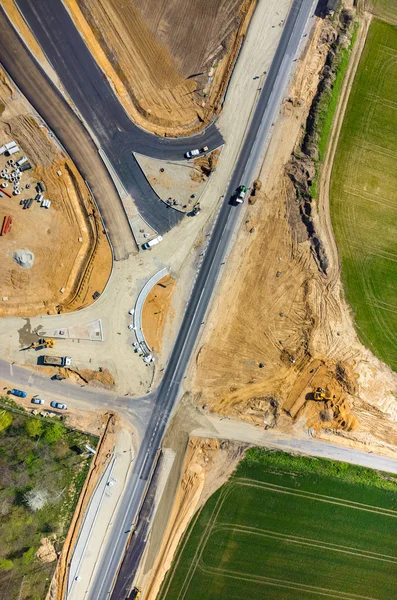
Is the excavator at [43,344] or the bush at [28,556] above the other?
the excavator at [43,344]

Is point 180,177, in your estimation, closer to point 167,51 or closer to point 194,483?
point 167,51

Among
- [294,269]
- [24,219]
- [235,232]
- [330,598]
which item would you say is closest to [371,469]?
[330,598]

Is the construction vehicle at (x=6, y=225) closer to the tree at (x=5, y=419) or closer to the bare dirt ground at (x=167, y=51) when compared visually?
the bare dirt ground at (x=167, y=51)

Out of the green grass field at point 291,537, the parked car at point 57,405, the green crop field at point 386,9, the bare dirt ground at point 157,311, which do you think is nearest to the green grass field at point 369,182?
the green crop field at point 386,9

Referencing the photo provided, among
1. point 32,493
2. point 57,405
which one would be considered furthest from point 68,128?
point 32,493

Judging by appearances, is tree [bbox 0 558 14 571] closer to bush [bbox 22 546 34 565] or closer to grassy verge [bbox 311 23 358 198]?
bush [bbox 22 546 34 565]
